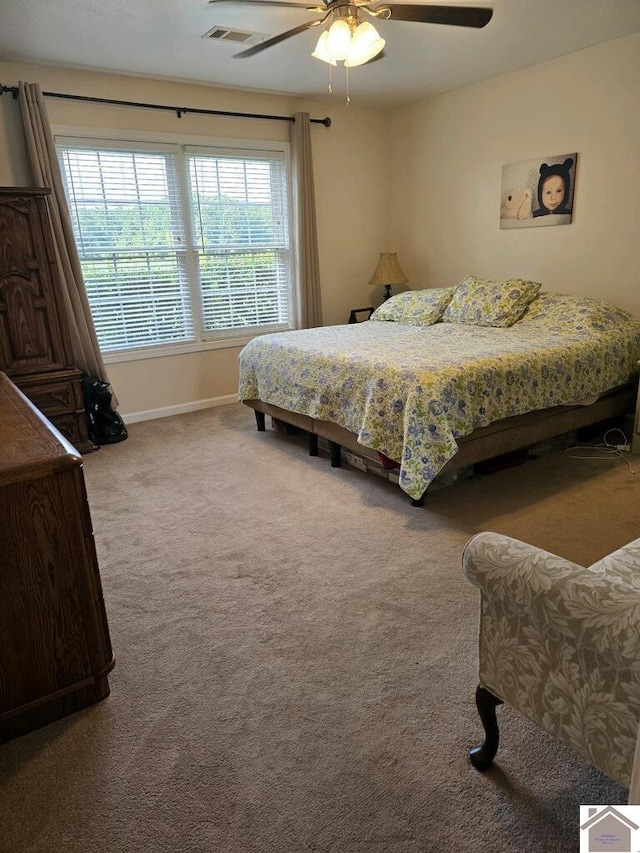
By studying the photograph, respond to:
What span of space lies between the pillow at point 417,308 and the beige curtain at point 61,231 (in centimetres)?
240

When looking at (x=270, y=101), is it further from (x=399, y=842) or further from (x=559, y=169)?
(x=399, y=842)

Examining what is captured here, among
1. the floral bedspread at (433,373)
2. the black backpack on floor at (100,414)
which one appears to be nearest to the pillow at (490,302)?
the floral bedspread at (433,373)

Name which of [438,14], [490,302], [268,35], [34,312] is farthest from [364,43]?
[34,312]

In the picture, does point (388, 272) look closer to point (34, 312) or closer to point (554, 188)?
point (554, 188)

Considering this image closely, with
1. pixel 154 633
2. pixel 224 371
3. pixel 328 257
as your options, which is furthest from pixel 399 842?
pixel 328 257

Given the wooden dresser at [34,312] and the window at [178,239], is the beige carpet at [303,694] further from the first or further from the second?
the window at [178,239]

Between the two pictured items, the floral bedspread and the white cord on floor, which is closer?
the floral bedspread

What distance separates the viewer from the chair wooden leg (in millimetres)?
1451

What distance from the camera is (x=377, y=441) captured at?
2.99 metres

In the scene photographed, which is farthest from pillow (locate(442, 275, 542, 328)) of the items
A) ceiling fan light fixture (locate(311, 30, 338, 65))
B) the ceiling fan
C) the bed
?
ceiling fan light fixture (locate(311, 30, 338, 65))

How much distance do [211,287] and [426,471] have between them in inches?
119

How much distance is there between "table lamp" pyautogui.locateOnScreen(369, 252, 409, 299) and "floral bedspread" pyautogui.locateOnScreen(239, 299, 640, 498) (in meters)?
1.24

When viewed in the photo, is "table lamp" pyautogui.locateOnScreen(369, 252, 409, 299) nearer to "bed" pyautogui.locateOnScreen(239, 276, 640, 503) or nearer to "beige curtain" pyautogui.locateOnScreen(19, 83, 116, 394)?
"bed" pyautogui.locateOnScreen(239, 276, 640, 503)

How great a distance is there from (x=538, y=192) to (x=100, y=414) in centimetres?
377
